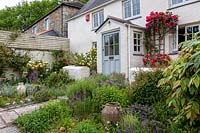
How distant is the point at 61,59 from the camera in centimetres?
1440

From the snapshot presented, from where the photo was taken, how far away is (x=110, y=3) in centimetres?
1342

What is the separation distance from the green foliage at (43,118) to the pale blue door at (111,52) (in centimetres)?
617

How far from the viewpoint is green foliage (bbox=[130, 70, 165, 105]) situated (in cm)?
520

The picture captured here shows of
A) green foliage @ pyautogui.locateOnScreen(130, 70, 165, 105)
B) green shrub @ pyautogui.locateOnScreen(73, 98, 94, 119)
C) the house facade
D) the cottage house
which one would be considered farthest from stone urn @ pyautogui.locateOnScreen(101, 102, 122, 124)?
the cottage house

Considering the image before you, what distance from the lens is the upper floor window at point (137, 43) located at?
10633 mm

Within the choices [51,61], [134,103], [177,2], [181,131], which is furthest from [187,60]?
[51,61]

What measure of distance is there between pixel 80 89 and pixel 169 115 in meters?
2.50

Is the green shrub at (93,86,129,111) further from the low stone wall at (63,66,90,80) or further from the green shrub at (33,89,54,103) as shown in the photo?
the low stone wall at (63,66,90,80)

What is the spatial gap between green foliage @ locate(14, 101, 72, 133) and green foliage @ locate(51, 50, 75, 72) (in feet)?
28.8

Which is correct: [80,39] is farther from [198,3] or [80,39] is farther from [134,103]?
[134,103]

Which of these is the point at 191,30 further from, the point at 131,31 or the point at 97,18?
the point at 97,18

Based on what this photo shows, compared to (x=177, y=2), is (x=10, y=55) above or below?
below

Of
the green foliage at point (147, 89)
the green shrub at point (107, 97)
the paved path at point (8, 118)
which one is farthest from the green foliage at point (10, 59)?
the green foliage at point (147, 89)

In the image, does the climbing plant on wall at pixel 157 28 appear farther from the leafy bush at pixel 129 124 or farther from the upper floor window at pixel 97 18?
the leafy bush at pixel 129 124
